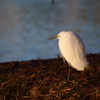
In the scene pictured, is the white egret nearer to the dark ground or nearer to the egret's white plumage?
the egret's white plumage

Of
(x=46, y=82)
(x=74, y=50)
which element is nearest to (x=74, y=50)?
(x=74, y=50)

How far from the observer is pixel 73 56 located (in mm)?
3158

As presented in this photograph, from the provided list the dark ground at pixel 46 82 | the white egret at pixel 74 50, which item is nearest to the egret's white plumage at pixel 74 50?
the white egret at pixel 74 50

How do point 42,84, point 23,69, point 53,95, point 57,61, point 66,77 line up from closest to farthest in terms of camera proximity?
point 53,95
point 42,84
point 66,77
point 23,69
point 57,61

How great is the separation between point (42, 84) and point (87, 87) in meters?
0.56

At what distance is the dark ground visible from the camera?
2.78m

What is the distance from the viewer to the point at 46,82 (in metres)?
3.11

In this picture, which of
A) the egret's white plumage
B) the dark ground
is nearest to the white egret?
the egret's white plumage

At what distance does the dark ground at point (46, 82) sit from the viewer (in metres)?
2.78

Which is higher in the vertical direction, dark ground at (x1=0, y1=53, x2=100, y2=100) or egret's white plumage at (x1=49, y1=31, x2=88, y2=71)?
egret's white plumage at (x1=49, y1=31, x2=88, y2=71)

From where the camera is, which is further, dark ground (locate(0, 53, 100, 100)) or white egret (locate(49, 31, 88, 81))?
white egret (locate(49, 31, 88, 81))

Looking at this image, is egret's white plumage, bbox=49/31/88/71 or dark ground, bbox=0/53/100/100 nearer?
dark ground, bbox=0/53/100/100

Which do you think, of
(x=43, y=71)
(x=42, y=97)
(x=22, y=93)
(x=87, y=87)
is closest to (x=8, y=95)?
(x=22, y=93)

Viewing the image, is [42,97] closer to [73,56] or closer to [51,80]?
[51,80]
